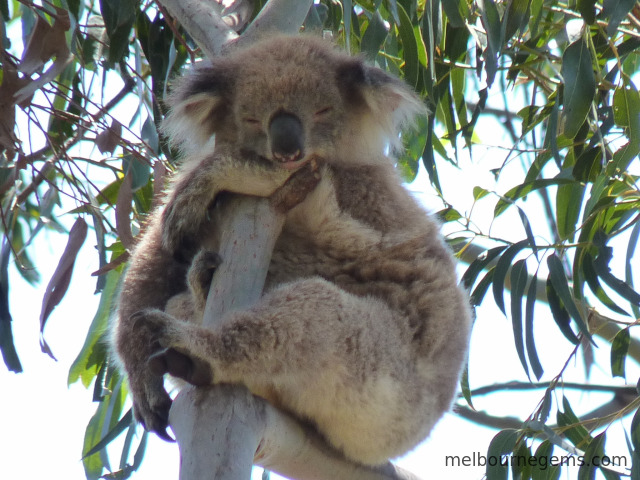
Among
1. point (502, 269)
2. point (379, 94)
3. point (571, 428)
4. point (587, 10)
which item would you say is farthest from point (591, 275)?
point (379, 94)

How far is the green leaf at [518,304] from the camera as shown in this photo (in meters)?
2.58

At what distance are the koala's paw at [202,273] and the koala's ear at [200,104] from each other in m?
0.63

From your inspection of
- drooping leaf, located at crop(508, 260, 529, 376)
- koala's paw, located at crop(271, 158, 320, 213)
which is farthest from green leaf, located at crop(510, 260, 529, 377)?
koala's paw, located at crop(271, 158, 320, 213)

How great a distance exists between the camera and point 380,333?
196 centimetres

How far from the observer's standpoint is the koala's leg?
172 centimetres

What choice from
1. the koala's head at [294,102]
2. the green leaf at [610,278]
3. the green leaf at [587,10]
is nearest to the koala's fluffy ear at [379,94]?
the koala's head at [294,102]

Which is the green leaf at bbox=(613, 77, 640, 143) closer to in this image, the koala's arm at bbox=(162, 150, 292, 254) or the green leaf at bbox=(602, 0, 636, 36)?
the green leaf at bbox=(602, 0, 636, 36)

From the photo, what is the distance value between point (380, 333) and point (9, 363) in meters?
1.23

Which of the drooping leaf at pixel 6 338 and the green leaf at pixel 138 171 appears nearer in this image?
the drooping leaf at pixel 6 338

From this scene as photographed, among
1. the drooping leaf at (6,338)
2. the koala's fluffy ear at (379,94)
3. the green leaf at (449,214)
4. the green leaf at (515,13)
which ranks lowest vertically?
the drooping leaf at (6,338)

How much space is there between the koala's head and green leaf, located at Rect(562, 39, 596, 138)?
0.45m

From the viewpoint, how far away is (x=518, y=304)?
2691 millimetres

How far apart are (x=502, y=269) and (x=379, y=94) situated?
31.9 inches

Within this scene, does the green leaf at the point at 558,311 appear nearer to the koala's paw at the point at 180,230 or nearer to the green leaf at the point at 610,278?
the green leaf at the point at 610,278
